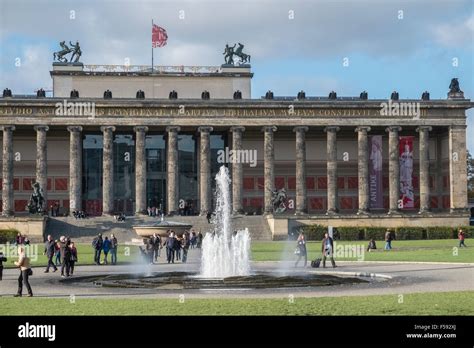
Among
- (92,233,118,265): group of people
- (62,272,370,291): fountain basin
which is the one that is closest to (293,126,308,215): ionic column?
(92,233,118,265): group of people

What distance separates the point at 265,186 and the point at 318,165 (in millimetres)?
9987

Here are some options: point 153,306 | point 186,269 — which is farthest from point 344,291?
point 186,269

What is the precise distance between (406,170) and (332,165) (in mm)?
8230

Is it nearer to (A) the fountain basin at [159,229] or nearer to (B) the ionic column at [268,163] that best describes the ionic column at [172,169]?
(B) the ionic column at [268,163]

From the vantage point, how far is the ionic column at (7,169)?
88125mm

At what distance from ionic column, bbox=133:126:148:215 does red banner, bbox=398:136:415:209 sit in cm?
2781

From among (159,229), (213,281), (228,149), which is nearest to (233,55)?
(228,149)

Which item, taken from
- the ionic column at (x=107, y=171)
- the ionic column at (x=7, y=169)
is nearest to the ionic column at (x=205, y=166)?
the ionic column at (x=107, y=171)

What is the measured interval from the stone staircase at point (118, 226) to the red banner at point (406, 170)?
55.0 feet

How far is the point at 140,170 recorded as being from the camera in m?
90.1

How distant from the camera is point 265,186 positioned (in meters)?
91.8

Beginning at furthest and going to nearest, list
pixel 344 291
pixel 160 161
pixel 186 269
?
pixel 160 161
pixel 186 269
pixel 344 291

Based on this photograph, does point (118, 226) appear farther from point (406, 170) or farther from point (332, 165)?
point (406, 170)
